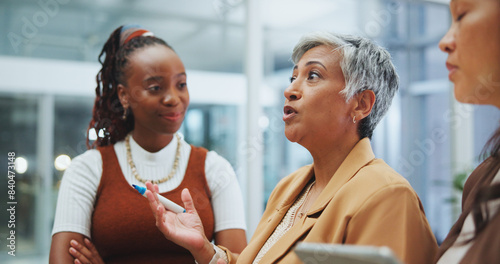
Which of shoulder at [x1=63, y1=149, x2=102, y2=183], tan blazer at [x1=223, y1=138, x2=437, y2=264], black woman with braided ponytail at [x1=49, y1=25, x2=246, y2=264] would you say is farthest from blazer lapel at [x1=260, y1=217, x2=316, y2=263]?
shoulder at [x1=63, y1=149, x2=102, y2=183]

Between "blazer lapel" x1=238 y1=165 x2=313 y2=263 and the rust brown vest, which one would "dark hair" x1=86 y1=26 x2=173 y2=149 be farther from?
"blazer lapel" x1=238 y1=165 x2=313 y2=263

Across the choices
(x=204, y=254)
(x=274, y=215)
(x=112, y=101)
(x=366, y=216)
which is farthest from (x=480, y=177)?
(x=112, y=101)

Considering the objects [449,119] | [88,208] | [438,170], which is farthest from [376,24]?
[88,208]

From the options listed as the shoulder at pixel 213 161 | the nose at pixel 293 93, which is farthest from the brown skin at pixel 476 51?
the shoulder at pixel 213 161

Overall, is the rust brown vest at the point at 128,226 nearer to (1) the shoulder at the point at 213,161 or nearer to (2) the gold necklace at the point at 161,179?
(2) the gold necklace at the point at 161,179

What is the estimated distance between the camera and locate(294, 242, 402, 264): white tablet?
66 cm

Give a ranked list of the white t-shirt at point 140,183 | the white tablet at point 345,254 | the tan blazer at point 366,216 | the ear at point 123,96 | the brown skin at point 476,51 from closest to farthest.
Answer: the white tablet at point 345,254, the brown skin at point 476,51, the tan blazer at point 366,216, the white t-shirt at point 140,183, the ear at point 123,96

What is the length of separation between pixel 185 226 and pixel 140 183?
0.94 ft

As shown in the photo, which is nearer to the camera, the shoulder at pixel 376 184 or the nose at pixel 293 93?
the shoulder at pixel 376 184

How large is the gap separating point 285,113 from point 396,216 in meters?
0.53

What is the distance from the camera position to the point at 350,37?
149 centimetres

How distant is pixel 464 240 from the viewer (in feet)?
3.12

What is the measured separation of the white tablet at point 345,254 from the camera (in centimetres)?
66

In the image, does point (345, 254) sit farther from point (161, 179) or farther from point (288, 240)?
point (161, 179)
